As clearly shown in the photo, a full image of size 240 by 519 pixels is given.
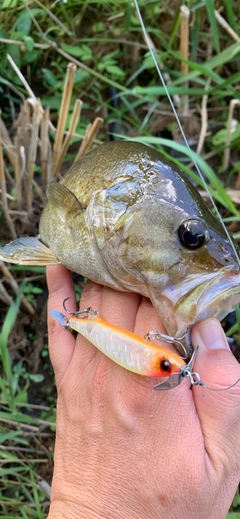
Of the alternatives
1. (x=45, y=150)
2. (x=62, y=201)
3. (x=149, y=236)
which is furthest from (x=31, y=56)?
(x=149, y=236)

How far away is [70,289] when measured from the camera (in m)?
1.82

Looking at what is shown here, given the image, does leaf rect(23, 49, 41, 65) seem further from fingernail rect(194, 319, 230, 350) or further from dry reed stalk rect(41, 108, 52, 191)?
fingernail rect(194, 319, 230, 350)

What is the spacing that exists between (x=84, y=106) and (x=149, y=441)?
2.24 meters

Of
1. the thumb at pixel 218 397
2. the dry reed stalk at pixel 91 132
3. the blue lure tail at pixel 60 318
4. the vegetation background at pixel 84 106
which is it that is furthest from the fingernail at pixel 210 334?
the dry reed stalk at pixel 91 132

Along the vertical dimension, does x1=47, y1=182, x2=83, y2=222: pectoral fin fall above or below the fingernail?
above

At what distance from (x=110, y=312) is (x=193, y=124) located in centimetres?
167

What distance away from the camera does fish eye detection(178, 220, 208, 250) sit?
1279mm

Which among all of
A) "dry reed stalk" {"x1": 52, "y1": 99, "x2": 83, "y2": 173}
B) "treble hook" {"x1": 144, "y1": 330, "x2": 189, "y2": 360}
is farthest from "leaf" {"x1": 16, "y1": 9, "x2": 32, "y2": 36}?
"treble hook" {"x1": 144, "y1": 330, "x2": 189, "y2": 360}

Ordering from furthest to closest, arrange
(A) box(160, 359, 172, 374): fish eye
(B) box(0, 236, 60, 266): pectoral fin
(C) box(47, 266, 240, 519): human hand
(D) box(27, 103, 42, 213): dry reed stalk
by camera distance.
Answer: (D) box(27, 103, 42, 213): dry reed stalk < (B) box(0, 236, 60, 266): pectoral fin < (C) box(47, 266, 240, 519): human hand < (A) box(160, 359, 172, 374): fish eye

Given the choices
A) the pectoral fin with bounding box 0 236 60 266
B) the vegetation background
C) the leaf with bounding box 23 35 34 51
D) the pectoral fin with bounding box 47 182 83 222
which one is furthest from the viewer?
the leaf with bounding box 23 35 34 51

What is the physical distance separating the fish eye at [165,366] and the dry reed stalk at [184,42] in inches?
69.6

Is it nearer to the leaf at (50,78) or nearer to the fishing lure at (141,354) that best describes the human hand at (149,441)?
the fishing lure at (141,354)

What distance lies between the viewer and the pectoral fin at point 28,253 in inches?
66.3

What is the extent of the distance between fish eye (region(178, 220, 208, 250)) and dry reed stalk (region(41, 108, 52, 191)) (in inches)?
46.6
